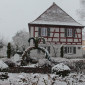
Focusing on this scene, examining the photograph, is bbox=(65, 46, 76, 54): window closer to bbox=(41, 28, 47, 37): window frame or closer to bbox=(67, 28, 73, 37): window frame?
bbox=(67, 28, 73, 37): window frame

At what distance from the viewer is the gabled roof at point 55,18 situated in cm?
2966

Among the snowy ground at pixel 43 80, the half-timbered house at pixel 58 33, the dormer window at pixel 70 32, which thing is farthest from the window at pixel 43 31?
the snowy ground at pixel 43 80

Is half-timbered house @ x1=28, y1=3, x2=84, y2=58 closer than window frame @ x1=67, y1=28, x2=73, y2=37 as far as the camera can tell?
Yes

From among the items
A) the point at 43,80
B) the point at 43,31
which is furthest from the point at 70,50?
the point at 43,80

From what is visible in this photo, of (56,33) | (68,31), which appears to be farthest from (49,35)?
(68,31)

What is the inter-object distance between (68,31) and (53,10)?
15.0ft

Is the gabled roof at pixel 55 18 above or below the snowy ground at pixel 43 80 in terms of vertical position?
above

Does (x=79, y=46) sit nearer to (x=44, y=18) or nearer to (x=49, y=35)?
(x=49, y=35)

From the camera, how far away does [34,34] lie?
2928 cm

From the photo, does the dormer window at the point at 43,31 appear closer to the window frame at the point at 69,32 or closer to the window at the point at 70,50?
the window frame at the point at 69,32

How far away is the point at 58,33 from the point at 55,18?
2.56 meters

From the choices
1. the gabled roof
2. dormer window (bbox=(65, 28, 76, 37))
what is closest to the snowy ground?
the gabled roof

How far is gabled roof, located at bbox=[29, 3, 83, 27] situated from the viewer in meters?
29.7

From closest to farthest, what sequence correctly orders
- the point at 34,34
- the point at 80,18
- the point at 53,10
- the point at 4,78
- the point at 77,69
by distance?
the point at 4,78 → the point at 77,69 → the point at 80,18 → the point at 34,34 → the point at 53,10
